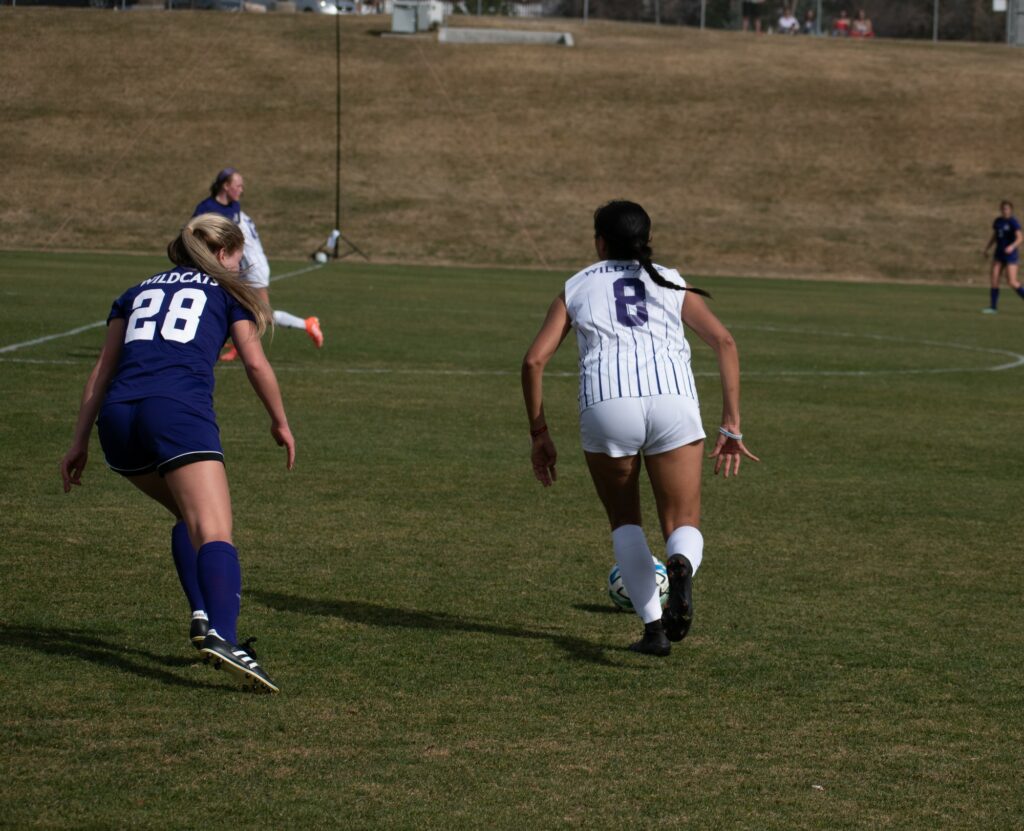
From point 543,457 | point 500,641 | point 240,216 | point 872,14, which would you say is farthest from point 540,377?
point 872,14

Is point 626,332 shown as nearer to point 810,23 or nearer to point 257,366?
point 257,366

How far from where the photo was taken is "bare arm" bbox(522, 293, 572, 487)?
6262 mm

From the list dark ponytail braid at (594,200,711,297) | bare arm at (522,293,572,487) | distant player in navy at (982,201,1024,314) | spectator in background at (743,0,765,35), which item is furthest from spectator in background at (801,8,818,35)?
bare arm at (522,293,572,487)

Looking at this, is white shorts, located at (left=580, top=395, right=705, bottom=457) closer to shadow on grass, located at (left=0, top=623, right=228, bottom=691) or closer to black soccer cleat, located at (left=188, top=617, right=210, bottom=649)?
black soccer cleat, located at (left=188, top=617, right=210, bottom=649)

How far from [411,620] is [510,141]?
5169 cm

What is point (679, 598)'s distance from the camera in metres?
6.02

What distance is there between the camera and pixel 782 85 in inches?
2479

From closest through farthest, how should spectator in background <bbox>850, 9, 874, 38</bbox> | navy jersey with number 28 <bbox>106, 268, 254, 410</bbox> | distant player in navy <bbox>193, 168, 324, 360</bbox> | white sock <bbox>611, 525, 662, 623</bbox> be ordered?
navy jersey with number 28 <bbox>106, 268, 254, 410</bbox> < white sock <bbox>611, 525, 662, 623</bbox> < distant player in navy <bbox>193, 168, 324, 360</bbox> < spectator in background <bbox>850, 9, 874, 38</bbox>

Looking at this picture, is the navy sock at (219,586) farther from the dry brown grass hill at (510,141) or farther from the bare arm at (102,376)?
the dry brown grass hill at (510,141)

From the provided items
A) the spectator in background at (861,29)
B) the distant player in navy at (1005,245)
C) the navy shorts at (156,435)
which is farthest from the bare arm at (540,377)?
the spectator in background at (861,29)

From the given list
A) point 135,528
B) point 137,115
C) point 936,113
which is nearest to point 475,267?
point 137,115

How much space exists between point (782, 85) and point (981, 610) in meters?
58.3

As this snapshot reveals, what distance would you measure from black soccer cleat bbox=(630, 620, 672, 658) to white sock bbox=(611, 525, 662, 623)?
0.10 ft

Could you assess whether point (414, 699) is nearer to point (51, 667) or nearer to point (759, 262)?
point (51, 667)
